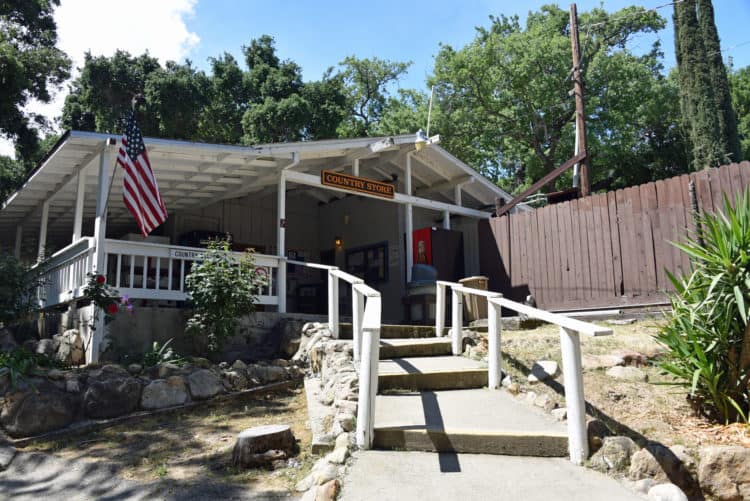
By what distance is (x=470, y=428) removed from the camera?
13.4ft

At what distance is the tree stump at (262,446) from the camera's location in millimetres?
4441

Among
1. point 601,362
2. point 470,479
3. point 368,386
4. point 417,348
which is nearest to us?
point 470,479

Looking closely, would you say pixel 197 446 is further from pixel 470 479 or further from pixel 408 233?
pixel 408 233

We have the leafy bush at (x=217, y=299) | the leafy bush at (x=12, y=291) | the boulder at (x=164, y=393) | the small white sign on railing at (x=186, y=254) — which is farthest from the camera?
the small white sign on railing at (x=186, y=254)

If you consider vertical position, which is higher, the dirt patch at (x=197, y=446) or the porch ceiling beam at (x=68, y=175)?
the porch ceiling beam at (x=68, y=175)

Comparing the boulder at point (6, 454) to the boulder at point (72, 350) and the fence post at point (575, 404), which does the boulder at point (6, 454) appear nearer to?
the boulder at point (72, 350)

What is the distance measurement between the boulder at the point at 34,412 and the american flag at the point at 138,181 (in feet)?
7.85

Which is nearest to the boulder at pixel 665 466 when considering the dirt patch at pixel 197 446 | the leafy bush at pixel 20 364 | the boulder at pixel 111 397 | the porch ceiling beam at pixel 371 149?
the dirt patch at pixel 197 446

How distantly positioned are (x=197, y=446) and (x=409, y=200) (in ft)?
25.1


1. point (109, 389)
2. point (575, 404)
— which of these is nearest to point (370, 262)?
point (109, 389)

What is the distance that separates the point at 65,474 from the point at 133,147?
4243 millimetres

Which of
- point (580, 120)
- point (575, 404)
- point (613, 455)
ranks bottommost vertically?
point (613, 455)

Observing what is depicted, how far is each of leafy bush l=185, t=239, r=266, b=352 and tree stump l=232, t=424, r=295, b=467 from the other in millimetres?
3164

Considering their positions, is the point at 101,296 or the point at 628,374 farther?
the point at 101,296
